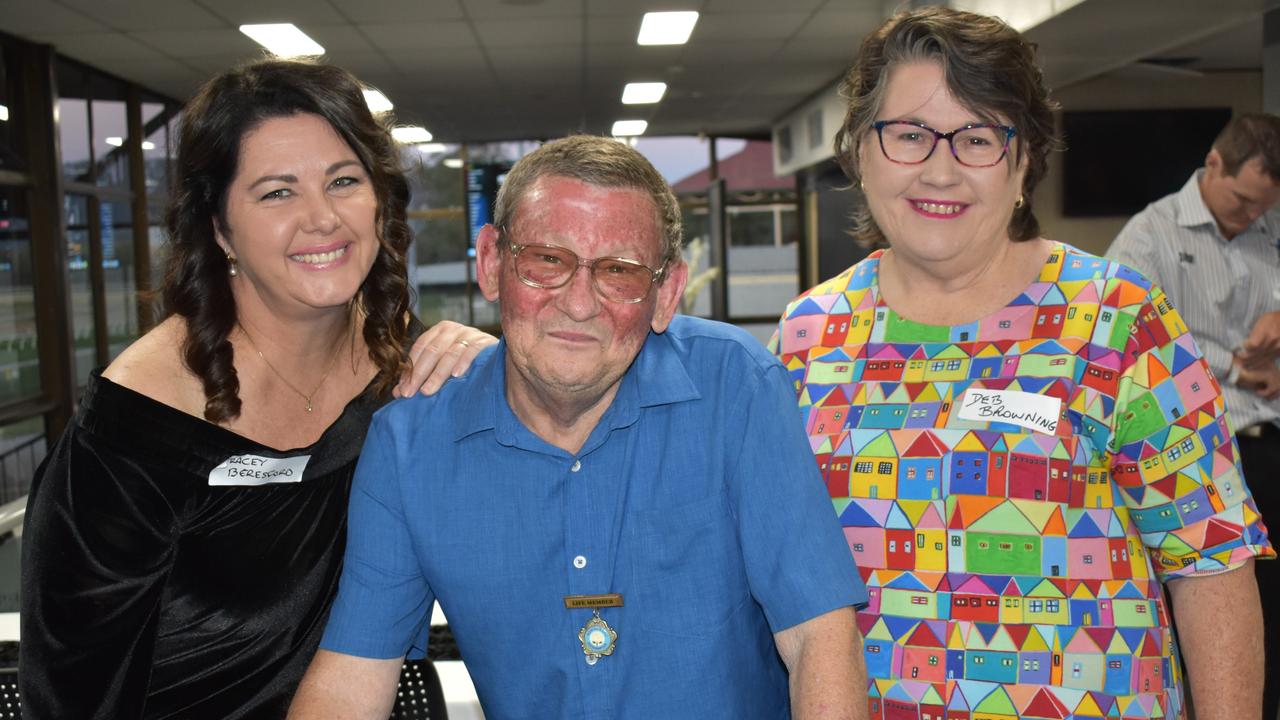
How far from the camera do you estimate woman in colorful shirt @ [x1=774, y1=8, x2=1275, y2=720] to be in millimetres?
1447

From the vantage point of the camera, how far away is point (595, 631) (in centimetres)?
137

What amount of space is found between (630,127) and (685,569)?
1329 centimetres

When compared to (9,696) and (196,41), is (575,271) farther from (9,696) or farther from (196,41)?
(196,41)

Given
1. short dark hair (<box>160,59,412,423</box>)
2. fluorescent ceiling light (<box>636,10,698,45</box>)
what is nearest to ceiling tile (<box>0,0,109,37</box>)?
fluorescent ceiling light (<box>636,10,698,45</box>)

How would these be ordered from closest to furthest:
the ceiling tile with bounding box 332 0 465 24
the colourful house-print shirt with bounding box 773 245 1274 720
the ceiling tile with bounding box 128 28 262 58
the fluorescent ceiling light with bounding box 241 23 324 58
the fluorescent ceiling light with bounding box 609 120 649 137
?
1. the colourful house-print shirt with bounding box 773 245 1274 720
2. the ceiling tile with bounding box 332 0 465 24
3. the fluorescent ceiling light with bounding box 241 23 324 58
4. the ceiling tile with bounding box 128 28 262 58
5. the fluorescent ceiling light with bounding box 609 120 649 137

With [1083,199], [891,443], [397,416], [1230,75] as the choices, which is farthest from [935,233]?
[1230,75]

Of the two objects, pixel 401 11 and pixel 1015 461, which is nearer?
pixel 1015 461

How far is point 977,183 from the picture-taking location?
153 centimetres

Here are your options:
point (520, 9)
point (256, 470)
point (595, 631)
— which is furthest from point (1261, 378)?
point (520, 9)

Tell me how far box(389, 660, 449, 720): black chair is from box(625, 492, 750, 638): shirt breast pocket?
0.48m

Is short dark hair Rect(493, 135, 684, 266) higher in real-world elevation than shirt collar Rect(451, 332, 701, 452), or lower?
higher

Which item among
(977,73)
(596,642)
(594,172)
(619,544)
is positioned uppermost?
(977,73)

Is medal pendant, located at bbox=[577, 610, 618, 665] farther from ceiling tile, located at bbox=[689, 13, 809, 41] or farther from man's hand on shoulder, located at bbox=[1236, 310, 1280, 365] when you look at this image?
ceiling tile, located at bbox=[689, 13, 809, 41]

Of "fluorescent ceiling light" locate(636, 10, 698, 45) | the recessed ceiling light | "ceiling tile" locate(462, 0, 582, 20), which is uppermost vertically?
the recessed ceiling light
